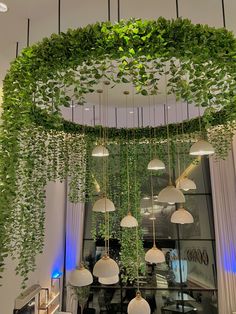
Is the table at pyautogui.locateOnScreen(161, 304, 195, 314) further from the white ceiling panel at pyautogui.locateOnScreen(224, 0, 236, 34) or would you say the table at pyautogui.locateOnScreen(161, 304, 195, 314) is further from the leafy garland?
the white ceiling panel at pyautogui.locateOnScreen(224, 0, 236, 34)

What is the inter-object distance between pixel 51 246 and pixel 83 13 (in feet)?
19.0

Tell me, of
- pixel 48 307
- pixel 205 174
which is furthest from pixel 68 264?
pixel 205 174

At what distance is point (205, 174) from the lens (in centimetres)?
833

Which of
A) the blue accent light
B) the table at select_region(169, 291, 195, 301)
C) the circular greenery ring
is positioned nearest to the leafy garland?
the circular greenery ring

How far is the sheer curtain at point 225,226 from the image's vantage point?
7.22m

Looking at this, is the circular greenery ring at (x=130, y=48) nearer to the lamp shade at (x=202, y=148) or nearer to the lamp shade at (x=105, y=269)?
the lamp shade at (x=202, y=148)

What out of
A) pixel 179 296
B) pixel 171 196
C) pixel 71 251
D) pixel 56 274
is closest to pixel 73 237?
pixel 71 251

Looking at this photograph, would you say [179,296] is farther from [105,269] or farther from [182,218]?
[105,269]

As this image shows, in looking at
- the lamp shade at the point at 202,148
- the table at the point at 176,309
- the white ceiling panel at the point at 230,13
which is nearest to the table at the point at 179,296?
the table at the point at 176,309

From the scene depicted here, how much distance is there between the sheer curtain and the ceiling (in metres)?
4.58

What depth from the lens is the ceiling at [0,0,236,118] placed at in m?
2.97

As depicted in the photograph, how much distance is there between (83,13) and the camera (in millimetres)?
3141

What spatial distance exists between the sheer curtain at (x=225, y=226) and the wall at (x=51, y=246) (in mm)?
4275

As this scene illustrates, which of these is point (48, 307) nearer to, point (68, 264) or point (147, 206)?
point (68, 264)
